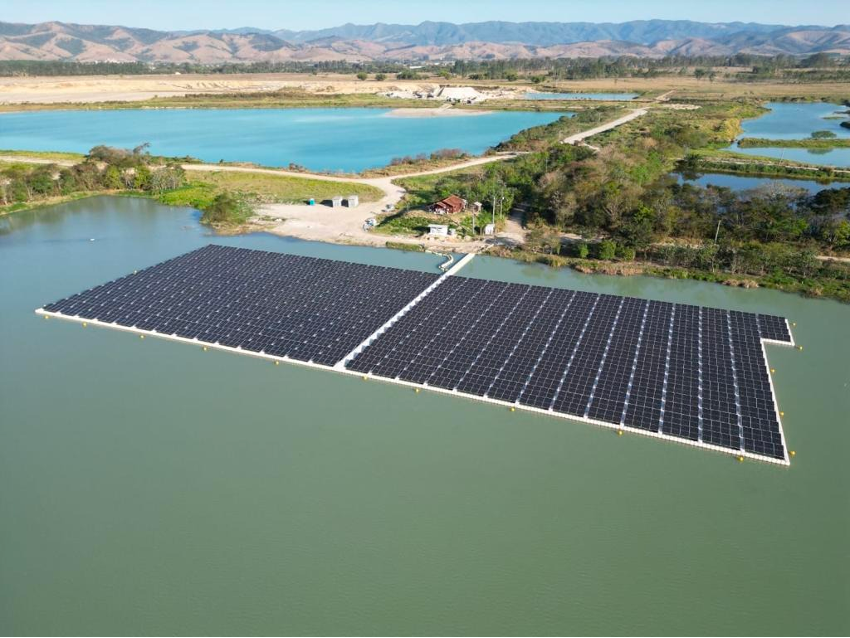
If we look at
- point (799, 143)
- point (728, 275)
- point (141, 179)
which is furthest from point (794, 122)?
point (141, 179)

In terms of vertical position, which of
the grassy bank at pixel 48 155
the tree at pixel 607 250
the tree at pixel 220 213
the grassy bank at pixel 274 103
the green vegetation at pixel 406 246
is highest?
the grassy bank at pixel 274 103

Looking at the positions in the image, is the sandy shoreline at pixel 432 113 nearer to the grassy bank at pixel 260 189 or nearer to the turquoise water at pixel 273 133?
the turquoise water at pixel 273 133

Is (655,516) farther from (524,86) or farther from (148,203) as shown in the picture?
(524,86)

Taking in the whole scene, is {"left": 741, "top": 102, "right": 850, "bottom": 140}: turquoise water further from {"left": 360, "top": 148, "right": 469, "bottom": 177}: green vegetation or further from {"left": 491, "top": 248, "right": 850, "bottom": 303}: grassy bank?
{"left": 491, "top": 248, "right": 850, "bottom": 303}: grassy bank

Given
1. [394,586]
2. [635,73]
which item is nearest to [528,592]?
[394,586]

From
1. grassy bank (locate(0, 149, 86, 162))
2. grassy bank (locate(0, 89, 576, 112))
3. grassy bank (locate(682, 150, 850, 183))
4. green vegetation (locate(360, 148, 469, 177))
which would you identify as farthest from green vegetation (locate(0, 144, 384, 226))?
grassy bank (locate(0, 89, 576, 112))

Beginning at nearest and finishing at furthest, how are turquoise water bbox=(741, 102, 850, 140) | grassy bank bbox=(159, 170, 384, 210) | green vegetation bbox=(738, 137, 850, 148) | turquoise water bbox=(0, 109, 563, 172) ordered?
grassy bank bbox=(159, 170, 384, 210), green vegetation bbox=(738, 137, 850, 148), turquoise water bbox=(0, 109, 563, 172), turquoise water bbox=(741, 102, 850, 140)

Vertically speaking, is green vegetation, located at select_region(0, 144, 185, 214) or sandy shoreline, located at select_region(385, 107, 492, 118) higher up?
sandy shoreline, located at select_region(385, 107, 492, 118)

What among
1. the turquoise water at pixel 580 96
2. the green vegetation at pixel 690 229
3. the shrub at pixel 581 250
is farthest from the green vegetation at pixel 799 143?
the turquoise water at pixel 580 96
